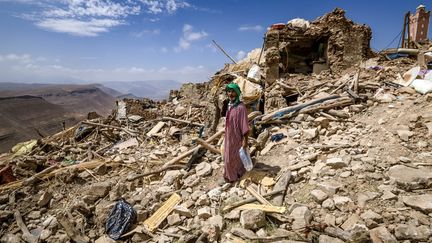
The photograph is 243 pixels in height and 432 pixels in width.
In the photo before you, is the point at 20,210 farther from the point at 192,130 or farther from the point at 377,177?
the point at 377,177

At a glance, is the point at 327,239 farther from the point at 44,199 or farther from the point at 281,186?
the point at 44,199

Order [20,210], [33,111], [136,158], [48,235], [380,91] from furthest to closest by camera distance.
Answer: [33,111]
[136,158]
[380,91]
[20,210]
[48,235]

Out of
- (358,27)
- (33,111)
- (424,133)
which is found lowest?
(33,111)

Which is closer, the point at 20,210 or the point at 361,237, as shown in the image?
the point at 361,237

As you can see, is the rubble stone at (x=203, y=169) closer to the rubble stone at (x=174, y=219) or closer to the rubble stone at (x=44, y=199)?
the rubble stone at (x=174, y=219)

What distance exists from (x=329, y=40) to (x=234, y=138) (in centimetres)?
778

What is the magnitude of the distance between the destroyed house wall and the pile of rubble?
4.92ft

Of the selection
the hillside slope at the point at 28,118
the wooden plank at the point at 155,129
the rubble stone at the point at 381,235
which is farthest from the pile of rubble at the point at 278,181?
the hillside slope at the point at 28,118

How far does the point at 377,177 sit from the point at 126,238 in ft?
12.4

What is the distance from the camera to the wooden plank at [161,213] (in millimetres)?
3883

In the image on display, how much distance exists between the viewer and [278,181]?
4.02 meters

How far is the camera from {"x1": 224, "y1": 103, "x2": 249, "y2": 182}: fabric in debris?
403 cm

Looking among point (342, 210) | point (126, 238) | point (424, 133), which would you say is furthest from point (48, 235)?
point (424, 133)

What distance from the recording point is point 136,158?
23.0ft
